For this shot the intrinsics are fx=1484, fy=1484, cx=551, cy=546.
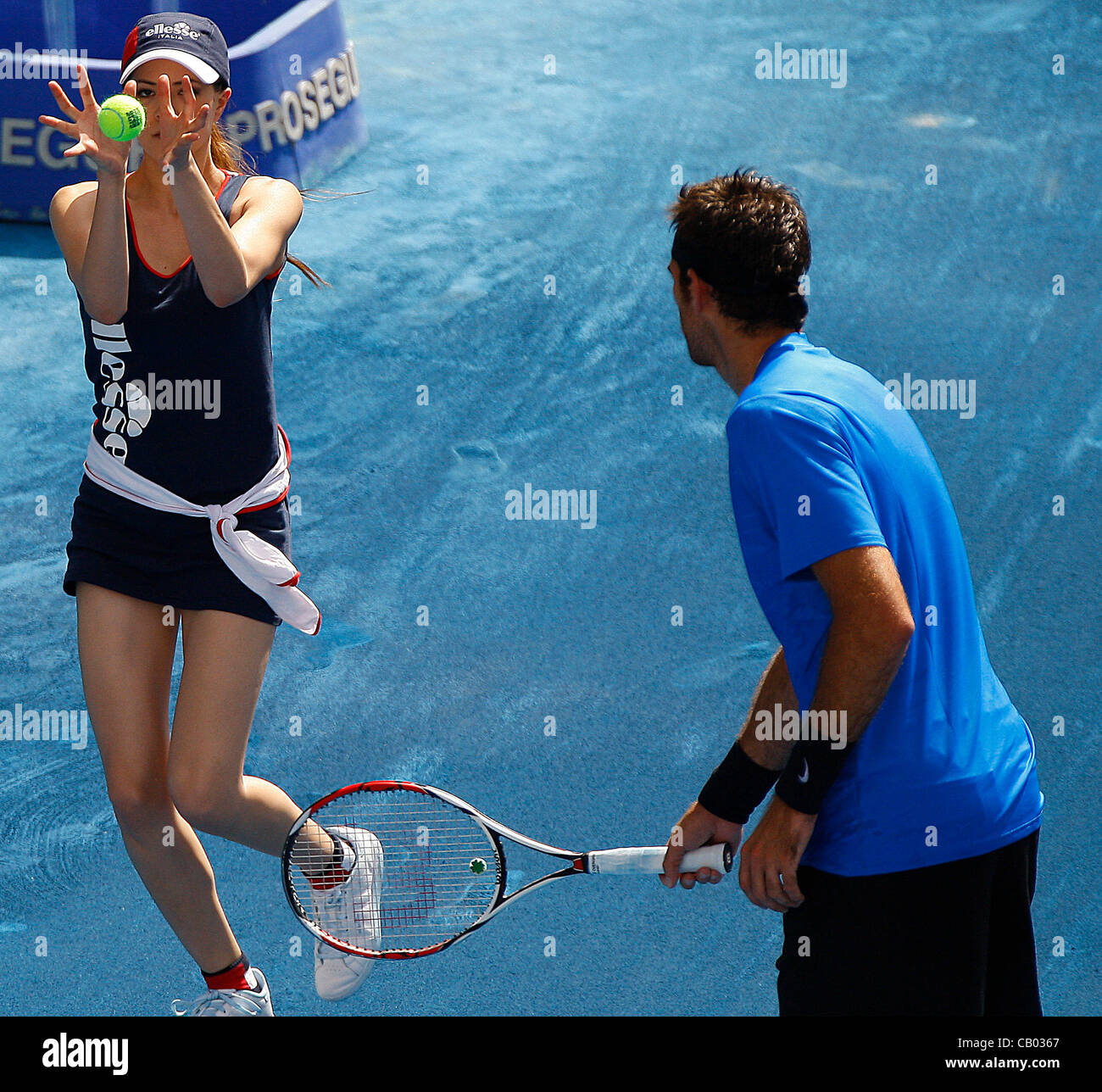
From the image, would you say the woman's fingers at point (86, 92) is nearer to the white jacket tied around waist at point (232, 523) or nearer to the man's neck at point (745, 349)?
the white jacket tied around waist at point (232, 523)

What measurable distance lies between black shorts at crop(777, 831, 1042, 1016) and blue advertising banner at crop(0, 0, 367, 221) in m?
5.90

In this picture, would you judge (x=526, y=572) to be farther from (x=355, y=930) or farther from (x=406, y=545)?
(x=355, y=930)

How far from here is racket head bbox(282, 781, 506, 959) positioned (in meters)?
3.06

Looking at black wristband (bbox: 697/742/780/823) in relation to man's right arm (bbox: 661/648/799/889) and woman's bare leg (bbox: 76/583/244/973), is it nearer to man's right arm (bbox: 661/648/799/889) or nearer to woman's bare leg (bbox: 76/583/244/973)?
man's right arm (bbox: 661/648/799/889)

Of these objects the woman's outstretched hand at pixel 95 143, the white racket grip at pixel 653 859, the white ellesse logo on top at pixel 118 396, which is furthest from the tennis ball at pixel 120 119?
the white racket grip at pixel 653 859

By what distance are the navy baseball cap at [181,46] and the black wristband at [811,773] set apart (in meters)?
1.81

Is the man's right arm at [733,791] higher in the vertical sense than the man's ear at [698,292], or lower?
lower

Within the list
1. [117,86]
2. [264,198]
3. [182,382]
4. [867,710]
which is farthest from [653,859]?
[117,86]

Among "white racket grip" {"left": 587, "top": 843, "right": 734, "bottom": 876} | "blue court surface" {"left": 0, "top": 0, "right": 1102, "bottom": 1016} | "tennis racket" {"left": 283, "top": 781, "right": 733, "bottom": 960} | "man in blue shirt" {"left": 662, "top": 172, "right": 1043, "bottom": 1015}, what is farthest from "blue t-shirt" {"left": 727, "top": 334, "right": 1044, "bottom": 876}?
"blue court surface" {"left": 0, "top": 0, "right": 1102, "bottom": 1016}

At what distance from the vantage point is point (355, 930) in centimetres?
327

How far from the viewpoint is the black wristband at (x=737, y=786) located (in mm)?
2615

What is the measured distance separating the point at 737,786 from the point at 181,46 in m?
1.86

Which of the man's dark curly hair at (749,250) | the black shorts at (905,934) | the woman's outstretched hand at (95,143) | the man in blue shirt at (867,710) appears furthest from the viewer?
the woman's outstretched hand at (95,143)

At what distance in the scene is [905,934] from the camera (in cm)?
240
